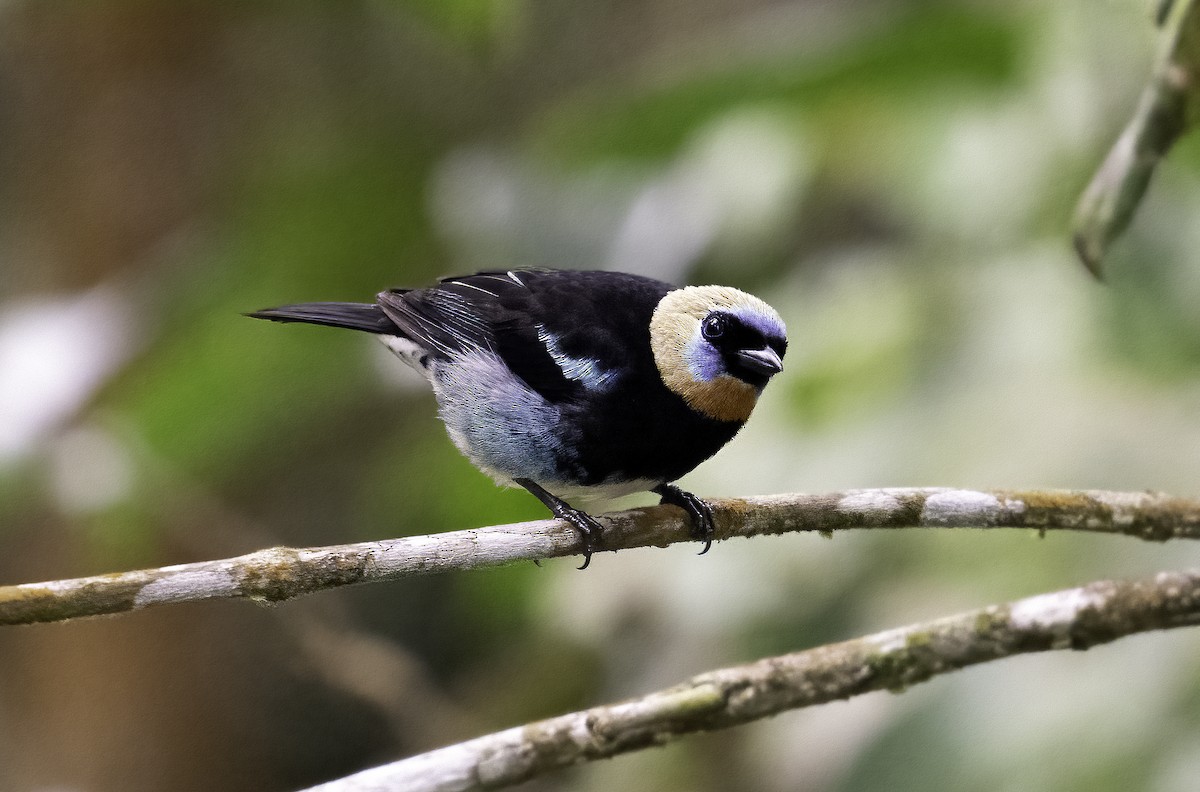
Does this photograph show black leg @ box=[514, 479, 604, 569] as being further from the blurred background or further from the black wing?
the blurred background

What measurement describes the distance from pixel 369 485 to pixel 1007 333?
2.54 m

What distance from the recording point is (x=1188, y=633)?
97.5 inches

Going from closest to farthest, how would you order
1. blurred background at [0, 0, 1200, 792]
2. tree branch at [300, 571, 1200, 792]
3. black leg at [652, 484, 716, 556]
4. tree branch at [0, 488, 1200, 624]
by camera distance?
tree branch at [0, 488, 1200, 624], tree branch at [300, 571, 1200, 792], black leg at [652, 484, 716, 556], blurred background at [0, 0, 1200, 792]

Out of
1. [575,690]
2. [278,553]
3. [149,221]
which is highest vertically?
[278,553]

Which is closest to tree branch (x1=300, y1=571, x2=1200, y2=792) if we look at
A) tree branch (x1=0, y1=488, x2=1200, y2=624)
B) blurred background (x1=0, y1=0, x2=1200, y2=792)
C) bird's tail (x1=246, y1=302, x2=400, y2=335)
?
tree branch (x1=0, y1=488, x2=1200, y2=624)

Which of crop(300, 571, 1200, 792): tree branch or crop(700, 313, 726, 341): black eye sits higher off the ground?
crop(700, 313, 726, 341): black eye

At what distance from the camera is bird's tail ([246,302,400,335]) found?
2.29m

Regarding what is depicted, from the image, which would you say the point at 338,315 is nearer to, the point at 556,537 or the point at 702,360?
the point at 702,360

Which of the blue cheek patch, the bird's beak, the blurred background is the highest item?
the bird's beak

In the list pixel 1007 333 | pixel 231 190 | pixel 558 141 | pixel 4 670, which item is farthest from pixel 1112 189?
pixel 4 670

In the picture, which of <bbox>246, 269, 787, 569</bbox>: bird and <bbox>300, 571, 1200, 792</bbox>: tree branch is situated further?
<bbox>246, 269, 787, 569</bbox>: bird

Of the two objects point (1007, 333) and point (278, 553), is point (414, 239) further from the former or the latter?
point (278, 553)

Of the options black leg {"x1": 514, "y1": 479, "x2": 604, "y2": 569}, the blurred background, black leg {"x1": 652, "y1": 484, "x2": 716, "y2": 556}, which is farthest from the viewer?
the blurred background

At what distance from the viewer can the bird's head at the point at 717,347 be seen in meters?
2.19
